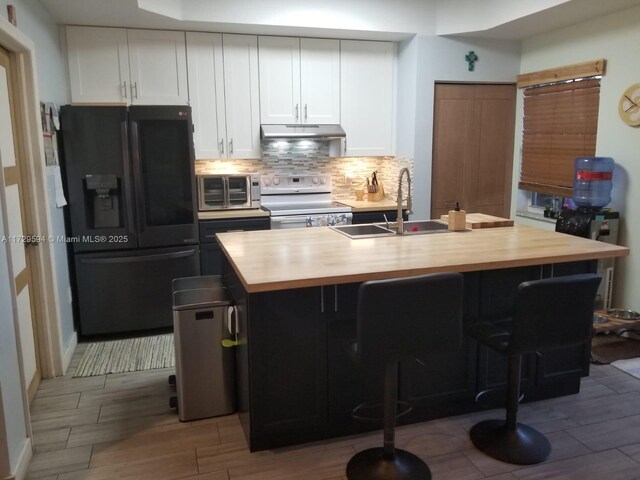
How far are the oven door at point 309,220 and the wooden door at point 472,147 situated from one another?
92cm

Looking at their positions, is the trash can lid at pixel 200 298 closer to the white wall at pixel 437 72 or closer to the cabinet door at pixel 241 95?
the cabinet door at pixel 241 95

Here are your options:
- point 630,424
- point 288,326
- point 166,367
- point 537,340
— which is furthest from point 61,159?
point 630,424

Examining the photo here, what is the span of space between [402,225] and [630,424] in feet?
5.13

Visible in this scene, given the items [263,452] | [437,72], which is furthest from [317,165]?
[263,452]

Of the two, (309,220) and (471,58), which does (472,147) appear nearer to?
(471,58)

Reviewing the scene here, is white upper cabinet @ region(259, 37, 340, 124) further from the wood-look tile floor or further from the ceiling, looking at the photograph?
the wood-look tile floor

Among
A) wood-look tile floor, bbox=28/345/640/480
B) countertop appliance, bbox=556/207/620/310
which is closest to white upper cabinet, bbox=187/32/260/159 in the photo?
wood-look tile floor, bbox=28/345/640/480

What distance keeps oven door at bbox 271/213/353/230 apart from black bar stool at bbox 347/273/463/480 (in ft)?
8.06

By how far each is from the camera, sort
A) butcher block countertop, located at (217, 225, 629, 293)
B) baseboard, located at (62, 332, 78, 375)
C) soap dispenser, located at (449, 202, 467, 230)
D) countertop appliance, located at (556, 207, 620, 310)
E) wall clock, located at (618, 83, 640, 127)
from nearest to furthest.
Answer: butcher block countertop, located at (217, 225, 629, 293), soap dispenser, located at (449, 202, 467, 230), baseboard, located at (62, 332, 78, 375), wall clock, located at (618, 83, 640, 127), countertop appliance, located at (556, 207, 620, 310)

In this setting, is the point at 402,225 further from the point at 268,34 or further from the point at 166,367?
the point at 268,34

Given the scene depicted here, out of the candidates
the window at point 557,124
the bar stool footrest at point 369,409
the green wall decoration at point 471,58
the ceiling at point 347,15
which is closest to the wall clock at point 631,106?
the window at point 557,124

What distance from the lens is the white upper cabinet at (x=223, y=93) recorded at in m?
4.29

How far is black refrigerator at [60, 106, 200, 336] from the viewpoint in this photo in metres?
3.67

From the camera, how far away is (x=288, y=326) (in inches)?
92.1
